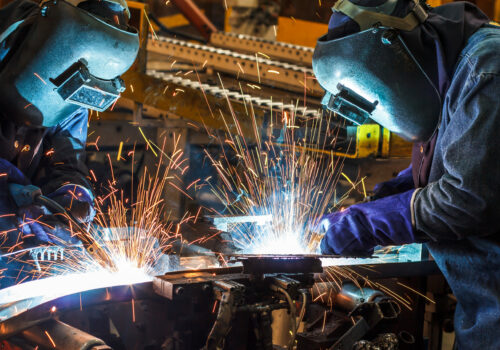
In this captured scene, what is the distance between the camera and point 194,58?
5.14 meters

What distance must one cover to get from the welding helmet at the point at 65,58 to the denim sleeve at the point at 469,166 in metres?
1.49

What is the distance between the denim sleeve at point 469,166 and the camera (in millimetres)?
1729

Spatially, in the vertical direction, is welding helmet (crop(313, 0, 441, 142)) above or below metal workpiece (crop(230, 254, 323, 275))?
above

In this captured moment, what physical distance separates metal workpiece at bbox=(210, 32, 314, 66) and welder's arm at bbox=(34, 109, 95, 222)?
2580mm

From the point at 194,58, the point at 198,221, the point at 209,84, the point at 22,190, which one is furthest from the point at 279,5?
the point at 22,190

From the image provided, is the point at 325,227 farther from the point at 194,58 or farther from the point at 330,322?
the point at 194,58

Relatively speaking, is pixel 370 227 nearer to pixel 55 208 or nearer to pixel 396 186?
pixel 396 186

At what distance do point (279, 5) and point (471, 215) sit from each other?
4726mm

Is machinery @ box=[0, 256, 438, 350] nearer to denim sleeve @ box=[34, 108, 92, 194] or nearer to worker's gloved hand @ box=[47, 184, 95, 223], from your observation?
worker's gloved hand @ box=[47, 184, 95, 223]

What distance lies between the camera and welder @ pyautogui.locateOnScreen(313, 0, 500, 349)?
1.77 meters

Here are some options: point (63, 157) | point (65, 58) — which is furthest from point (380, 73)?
point (63, 157)

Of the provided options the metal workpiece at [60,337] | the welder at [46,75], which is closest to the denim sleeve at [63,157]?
the welder at [46,75]

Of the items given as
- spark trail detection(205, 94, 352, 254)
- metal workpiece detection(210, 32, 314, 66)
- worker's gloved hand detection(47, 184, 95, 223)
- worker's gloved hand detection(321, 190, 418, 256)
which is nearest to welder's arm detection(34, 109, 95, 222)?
worker's gloved hand detection(47, 184, 95, 223)

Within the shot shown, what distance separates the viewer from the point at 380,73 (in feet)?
6.63
